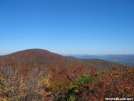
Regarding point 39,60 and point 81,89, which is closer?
point 81,89

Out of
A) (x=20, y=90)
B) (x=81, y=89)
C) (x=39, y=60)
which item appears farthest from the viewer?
(x=39, y=60)

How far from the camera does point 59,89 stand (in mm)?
10422

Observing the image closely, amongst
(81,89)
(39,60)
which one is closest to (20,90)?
(81,89)

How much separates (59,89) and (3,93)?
327 cm

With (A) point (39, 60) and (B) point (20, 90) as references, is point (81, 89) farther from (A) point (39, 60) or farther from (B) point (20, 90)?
(A) point (39, 60)

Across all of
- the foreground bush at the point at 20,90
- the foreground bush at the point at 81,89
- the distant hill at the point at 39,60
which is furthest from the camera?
the distant hill at the point at 39,60

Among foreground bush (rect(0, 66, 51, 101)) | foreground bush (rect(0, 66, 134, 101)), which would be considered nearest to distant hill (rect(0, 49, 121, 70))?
foreground bush (rect(0, 66, 134, 101))

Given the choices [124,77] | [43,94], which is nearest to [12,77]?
[43,94]

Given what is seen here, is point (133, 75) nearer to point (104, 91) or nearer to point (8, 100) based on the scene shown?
point (104, 91)

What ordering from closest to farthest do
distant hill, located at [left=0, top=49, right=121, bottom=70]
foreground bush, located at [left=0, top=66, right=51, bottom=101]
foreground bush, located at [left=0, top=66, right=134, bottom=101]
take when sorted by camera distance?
1. foreground bush, located at [left=0, top=66, right=134, bottom=101]
2. foreground bush, located at [left=0, top=66, right=51, bottom=101]
3. distant hill, located at [left=0, top=49, right=121, bottom=70]

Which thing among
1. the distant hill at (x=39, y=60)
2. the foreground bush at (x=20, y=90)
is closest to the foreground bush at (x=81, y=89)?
the foreground bush at (x=20, y=90)

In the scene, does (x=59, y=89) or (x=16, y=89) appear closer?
(x=16, y=89)

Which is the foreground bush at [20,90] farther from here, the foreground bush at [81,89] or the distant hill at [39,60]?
the distant hill at [39,60]

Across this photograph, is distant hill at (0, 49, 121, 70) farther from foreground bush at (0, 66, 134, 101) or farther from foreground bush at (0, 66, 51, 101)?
foreground bush at (0, 66, 51, 101)
